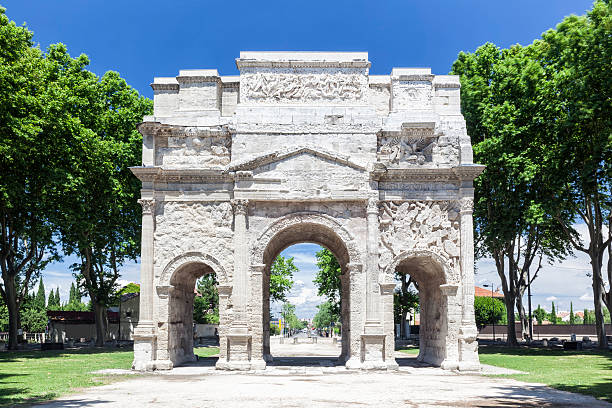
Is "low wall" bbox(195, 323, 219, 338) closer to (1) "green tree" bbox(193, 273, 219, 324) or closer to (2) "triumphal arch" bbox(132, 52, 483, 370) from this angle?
(1) "green tree" bbox(193, 273, 219, 324)

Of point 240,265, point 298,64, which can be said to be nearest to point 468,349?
point 240,265

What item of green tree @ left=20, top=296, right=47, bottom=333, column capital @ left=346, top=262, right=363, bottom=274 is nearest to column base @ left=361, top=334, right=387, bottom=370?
column capital @ left=346, top=262, right=363, bottom=274

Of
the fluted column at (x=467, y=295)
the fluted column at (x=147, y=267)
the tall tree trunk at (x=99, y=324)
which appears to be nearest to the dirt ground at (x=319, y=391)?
the fluted column at (x=467, y=295)

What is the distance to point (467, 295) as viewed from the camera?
23766 millimetres

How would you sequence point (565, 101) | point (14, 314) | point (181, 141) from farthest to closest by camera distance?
point (14, 314)
point (565, 101)
point (181, 141)

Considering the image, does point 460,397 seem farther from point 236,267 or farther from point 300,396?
point 236,267

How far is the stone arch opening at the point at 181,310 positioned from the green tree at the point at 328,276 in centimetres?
2168

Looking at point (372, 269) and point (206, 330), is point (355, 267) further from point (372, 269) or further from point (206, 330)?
point (206, 330)

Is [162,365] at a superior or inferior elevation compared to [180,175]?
inferior

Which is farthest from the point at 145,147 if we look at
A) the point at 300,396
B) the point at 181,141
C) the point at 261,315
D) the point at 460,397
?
the point at 460,397

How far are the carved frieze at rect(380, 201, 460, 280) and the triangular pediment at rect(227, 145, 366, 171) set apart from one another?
2367 mm

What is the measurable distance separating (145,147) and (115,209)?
39.8ft

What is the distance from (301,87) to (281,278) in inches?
1432

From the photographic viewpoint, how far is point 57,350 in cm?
3641
